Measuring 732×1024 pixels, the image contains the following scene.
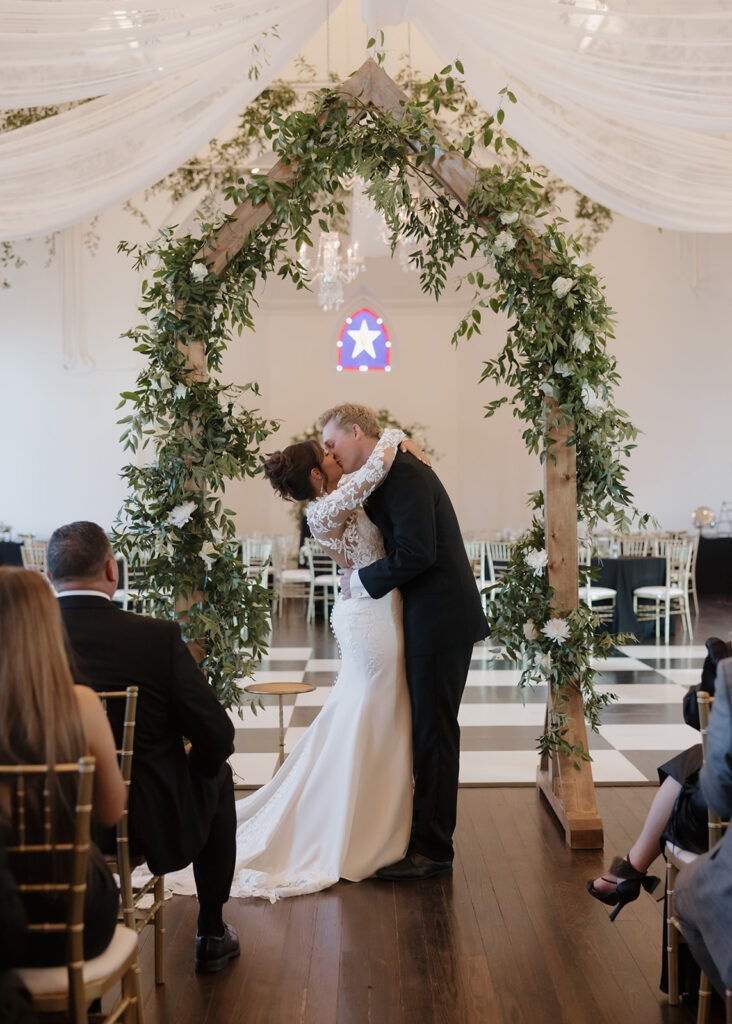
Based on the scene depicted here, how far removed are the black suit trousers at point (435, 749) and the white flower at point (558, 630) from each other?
57 cm

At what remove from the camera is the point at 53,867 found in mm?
2000

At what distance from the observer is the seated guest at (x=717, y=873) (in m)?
2.14

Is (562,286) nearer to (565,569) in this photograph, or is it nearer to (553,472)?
(553,472)

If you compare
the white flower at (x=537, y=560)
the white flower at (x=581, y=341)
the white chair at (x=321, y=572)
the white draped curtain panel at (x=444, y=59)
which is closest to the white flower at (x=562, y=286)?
the white flower at (x=581, y=341)

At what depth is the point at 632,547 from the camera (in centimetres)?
1187

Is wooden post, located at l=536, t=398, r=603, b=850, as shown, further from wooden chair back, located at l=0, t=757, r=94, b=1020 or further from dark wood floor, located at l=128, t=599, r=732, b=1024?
wooden chair back, located at l=0, t=757, r=94, b=1020

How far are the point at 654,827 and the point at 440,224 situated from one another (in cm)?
268

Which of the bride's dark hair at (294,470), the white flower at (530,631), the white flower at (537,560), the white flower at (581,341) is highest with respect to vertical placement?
the white flower at (581,341)

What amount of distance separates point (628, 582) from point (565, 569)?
6.03 metres

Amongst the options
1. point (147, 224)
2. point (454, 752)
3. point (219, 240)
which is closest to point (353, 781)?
point (454, 752)

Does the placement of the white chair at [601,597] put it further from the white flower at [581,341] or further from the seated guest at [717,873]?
the seated guest at [717,873]

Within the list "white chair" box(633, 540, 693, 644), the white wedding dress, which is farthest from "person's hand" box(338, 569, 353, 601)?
"white chair" box(633, 540, 693, 644)

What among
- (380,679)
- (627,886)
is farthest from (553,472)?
(627,886)

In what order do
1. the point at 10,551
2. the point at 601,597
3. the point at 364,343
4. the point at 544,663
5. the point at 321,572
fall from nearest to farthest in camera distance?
1. the point at 544,663
2. the point at 601,597
3. the point at 321,572
4. the point at 10,551
5. the point at 364,343
